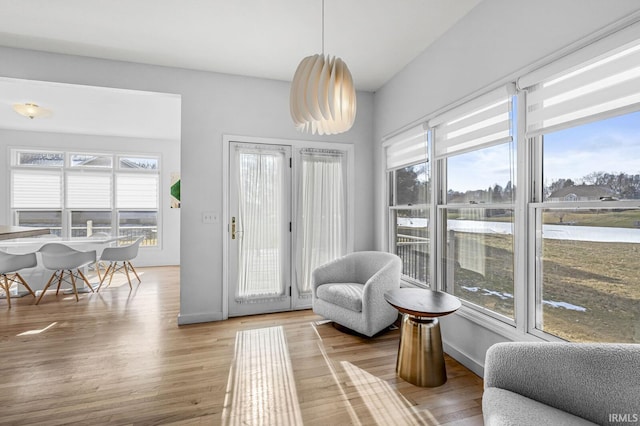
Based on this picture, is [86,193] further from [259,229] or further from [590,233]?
[590,233]

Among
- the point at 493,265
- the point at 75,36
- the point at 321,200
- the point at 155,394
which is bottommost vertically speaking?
the point at 155,394

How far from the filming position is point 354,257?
3.48 m

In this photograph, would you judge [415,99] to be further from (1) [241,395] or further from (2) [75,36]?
(2) [75,36]

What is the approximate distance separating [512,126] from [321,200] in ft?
7.29

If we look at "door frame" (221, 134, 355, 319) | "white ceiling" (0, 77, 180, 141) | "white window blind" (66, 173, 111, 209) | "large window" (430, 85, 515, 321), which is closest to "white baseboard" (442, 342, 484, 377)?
"large window" (430, 85, 515, 321)

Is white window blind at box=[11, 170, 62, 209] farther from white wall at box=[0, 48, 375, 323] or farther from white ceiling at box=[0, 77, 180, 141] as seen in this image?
white wall at box=[0, 48, 375, 323]

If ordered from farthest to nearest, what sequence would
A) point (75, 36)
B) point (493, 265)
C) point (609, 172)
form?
point (75, 36)
point (493, 265)
point (609, 172)

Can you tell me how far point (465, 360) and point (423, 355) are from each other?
532mm

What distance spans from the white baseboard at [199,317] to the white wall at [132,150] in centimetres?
380

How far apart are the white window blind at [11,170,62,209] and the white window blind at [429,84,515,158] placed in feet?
23.7

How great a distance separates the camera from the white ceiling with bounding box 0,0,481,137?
2.31 meters

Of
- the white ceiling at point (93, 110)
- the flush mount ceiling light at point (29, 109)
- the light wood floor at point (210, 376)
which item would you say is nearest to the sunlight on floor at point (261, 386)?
the light wood floor at point (210, 376)

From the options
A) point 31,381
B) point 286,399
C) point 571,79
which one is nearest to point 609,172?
point 571,79

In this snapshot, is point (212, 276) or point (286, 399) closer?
point (286, 399)
